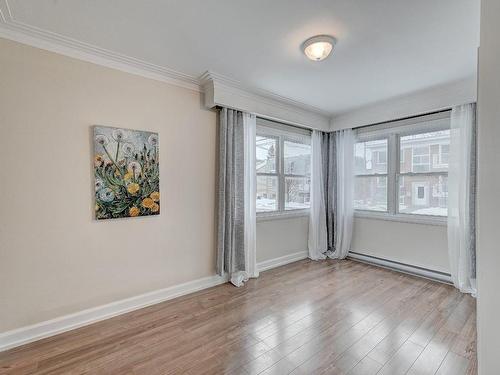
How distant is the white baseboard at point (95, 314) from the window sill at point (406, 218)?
2614mm

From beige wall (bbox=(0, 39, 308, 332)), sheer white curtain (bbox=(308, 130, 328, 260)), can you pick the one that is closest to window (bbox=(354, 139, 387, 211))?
sheer white curtain (bbox=(308, 130, 328, 260))

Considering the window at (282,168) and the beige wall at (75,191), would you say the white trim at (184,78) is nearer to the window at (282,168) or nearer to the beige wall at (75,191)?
the beige wall at (75,191)

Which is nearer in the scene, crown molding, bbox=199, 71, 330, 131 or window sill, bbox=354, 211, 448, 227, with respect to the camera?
crown molding, bbox=199, 71, 330, 131

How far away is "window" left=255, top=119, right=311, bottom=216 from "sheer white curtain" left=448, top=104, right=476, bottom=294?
2021mm

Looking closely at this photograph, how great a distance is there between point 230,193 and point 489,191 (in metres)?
2.45

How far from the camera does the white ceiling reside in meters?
1.75

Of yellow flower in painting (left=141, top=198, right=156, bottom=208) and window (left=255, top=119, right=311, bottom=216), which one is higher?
window (left=255, top=119, right=311, bottom=216)

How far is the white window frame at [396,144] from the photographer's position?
348 centimetres

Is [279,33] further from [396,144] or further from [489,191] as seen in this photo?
[396,144]

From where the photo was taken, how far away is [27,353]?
76.0 inches

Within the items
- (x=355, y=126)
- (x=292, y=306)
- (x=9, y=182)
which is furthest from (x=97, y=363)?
(x=355, y=126)

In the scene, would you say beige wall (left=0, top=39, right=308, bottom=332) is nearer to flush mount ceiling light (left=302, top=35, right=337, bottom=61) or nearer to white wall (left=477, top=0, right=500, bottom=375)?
flush mount ceiling light (left=302, top=35, right=337, bottom=61)

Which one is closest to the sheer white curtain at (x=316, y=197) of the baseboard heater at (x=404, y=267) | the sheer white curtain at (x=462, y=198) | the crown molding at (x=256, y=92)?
the crown molding at (x=256, y=92)

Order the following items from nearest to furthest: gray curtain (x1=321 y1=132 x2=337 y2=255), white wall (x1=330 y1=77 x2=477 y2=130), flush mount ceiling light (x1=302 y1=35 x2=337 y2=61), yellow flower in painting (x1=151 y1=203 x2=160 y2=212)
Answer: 1. flush mount ceiling light (x1=302 y1=35 x2=337 y2=61)
2. yellow flower in painting (x1=151 y1=203 x2=160 y2=212)
3. white wall (x1=330 y1=77 x2=477 y2=130)
4. gray curtain (x1=321 y1=132 x2=337 y2=255)
